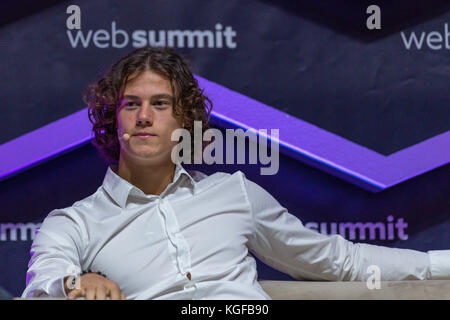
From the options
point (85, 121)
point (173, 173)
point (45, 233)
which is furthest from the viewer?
point (85, 121)

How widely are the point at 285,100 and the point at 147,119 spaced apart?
77 centimetres

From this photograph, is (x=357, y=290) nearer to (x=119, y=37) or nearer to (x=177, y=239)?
(x=177, y=239)

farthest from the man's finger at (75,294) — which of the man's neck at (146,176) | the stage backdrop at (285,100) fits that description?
the stage backdrop at (285,100)

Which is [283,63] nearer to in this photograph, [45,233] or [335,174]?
[335,174]

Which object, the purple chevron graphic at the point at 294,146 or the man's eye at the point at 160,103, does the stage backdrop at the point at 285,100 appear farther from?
the man's eye at the point at 160,103

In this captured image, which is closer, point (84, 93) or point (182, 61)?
Answer: point (182, 61)

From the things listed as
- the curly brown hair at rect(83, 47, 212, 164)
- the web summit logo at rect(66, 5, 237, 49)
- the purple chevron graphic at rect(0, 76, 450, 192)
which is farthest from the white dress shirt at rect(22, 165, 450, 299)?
the web summit logo at rect(66, 5, 237, 49)

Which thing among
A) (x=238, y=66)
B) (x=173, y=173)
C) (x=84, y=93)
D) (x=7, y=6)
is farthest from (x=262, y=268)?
(x=7, y=6)

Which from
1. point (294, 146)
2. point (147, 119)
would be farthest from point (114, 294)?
point (294, 146)

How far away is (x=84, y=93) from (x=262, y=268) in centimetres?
112

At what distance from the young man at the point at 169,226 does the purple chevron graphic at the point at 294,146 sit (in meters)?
0.23

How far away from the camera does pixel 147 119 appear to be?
2160 mm

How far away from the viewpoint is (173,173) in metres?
2.29

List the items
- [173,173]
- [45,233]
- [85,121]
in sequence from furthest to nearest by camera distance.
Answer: [85,121] < [173,173] < [45,233]
